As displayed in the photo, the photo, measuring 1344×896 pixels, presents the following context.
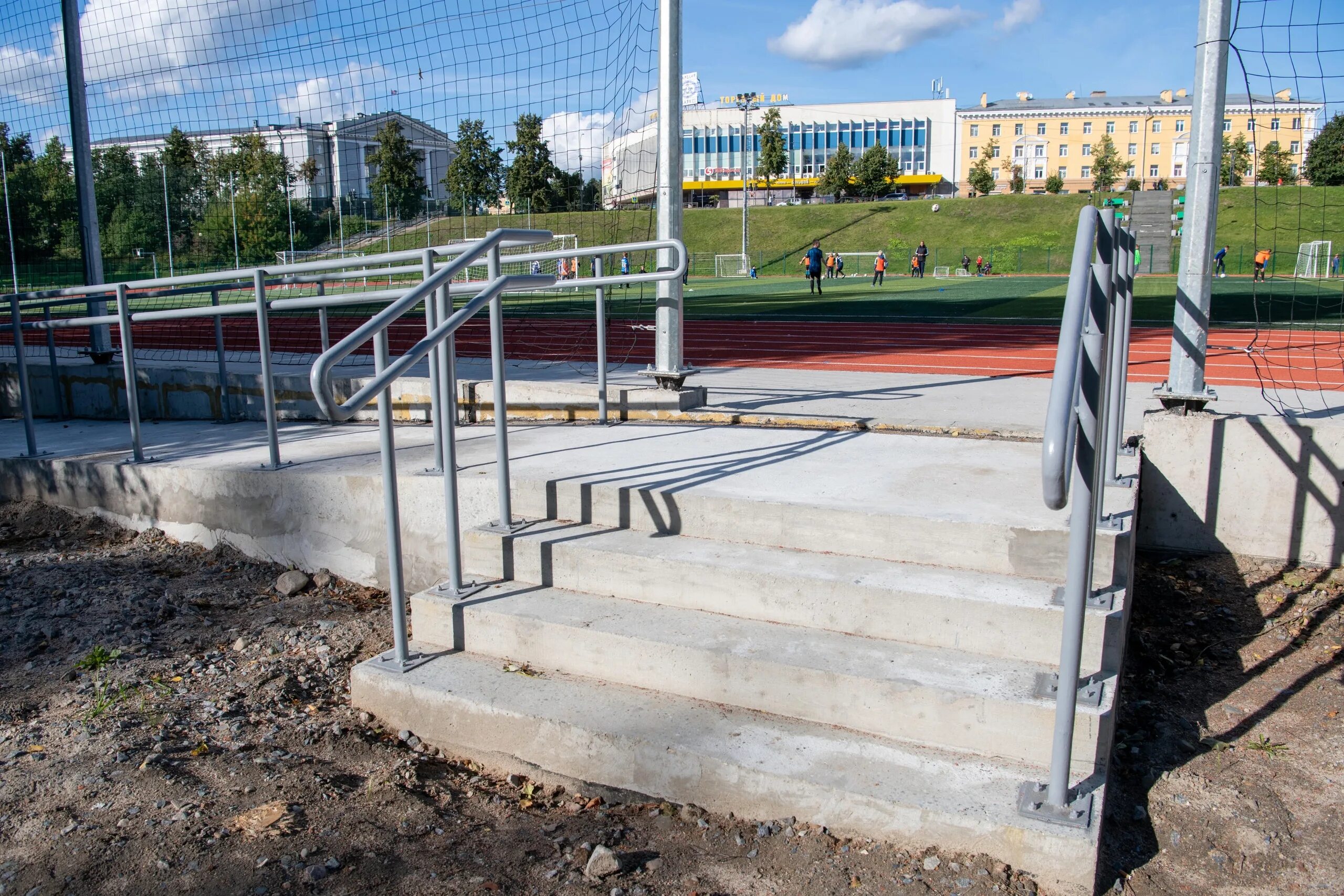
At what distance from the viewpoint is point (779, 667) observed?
117 inches

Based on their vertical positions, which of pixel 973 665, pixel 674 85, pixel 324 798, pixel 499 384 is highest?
pixel 674 85

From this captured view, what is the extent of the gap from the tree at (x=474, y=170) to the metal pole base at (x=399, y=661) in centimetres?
499

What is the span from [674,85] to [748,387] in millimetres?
2400

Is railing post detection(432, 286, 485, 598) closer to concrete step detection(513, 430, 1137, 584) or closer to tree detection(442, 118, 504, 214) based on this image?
concrete step detection(513, 430, 1137, 584)

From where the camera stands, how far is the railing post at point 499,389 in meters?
3.73

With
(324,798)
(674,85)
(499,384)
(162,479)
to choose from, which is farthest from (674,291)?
(324,798)

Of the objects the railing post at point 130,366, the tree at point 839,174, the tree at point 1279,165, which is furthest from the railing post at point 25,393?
the tree at point 839,174

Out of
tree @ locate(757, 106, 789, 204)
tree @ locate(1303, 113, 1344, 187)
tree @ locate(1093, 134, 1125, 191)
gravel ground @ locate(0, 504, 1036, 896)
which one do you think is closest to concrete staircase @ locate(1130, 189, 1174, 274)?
tree @ locate(1093, 134, 1125, 191)

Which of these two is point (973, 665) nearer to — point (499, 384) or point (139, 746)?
point (499, 384)

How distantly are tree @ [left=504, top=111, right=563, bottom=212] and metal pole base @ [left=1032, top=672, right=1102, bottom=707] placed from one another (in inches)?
212

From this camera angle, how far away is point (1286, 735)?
10.5ft

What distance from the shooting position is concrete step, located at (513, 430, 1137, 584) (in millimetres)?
3346

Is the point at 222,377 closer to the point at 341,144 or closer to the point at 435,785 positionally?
the point at 341,144

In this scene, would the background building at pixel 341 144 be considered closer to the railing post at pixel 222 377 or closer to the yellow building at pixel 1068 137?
the railing post at pixel 222 377
